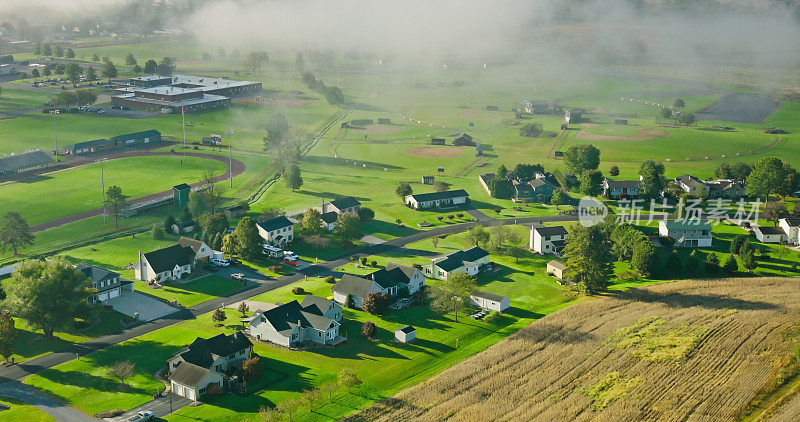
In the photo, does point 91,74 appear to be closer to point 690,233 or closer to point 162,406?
point 690,233

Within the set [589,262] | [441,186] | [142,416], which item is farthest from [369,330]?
[441,186]

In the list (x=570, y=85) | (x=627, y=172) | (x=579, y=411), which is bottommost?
(x=579, y=411)

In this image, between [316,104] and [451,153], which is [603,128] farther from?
[316,104]

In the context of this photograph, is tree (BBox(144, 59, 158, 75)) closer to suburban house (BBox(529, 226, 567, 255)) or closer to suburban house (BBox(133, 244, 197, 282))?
suburban house (BBox(133, 244, 197, 282))

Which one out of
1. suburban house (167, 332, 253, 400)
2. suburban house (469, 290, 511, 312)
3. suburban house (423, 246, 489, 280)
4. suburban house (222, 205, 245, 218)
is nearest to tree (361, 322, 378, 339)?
suburban house (167, 332, 253, 400)

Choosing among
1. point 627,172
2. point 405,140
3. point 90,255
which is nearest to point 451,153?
point 405,140
